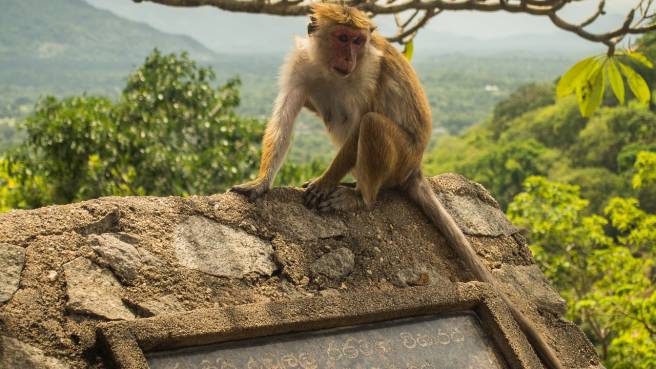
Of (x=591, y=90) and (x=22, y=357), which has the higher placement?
(x=591, y=90)

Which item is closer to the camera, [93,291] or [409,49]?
[93,291]

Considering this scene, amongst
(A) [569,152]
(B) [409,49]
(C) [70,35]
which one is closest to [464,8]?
(B) [409,49]

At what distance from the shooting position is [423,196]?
4.24 metres

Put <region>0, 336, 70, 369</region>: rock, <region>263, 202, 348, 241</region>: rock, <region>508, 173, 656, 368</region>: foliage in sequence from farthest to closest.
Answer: <region>508, 173, 656, 368</region>: foliage, <region>263, 202, 348, 241</region>: rock, <region>0, 336, 70, 369</region>: rock

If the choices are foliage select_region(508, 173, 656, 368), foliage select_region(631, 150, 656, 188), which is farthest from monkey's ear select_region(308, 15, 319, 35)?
foliage select_region(631, 150, 656, 188)

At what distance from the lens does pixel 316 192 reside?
157 inches

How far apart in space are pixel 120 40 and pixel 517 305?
171m

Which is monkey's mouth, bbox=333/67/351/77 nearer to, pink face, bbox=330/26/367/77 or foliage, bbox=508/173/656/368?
pink face, bbox=330/26/367/77

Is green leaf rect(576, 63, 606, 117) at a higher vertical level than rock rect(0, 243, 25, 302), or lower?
higher

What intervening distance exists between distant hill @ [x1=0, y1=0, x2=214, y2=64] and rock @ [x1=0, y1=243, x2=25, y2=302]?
14716 cm

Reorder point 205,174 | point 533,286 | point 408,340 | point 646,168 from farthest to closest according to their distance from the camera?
point 205,174 → point 646,168 → point 533,286 → point 408,340

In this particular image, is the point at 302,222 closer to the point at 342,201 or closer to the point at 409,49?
the point at 342,201

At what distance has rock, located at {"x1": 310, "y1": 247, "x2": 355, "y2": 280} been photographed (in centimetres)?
365

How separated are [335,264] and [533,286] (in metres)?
1.15
